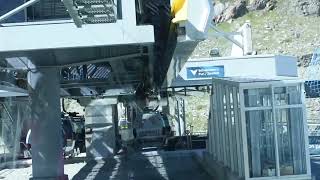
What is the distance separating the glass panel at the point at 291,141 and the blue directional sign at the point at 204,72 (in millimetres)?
11891

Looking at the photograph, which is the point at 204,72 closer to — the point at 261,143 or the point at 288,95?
the point at 288,95

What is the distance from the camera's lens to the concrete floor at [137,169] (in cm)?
1952

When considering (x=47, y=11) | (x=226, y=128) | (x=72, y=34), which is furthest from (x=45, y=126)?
(x=72, y=34)

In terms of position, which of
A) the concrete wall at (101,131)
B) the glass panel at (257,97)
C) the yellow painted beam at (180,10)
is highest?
the yellow painted beam at (180,10)

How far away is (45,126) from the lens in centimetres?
1661

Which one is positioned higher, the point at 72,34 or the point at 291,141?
the point at 72,34

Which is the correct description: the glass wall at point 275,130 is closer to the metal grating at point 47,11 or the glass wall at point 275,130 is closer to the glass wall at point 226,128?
the glass wall at point 226,128

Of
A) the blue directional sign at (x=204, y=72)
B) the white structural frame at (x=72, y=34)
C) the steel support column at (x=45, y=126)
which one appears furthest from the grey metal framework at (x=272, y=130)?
the blue directional sign at (x=204, y=72)

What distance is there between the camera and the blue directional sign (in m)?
25.9

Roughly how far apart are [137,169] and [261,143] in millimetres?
9060

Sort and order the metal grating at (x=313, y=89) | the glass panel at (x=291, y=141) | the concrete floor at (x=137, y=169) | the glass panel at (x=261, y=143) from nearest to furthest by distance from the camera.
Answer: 1. the glass panel at (x=261, y=143)
2. the glass panel at (x=291, y=141)
3. the concrete floor at (x=137, y=169)
4. the metal grating at (x=313, y=89)

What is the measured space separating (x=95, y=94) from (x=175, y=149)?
170 inches

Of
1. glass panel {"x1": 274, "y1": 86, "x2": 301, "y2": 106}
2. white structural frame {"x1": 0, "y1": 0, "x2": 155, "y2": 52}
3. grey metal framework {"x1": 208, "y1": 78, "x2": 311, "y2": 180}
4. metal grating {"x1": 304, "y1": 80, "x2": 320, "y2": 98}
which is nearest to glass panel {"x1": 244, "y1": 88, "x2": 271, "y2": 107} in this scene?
grey metal framework {"x1": 208, "y1": 78, "x2": 311, "y2": 180}

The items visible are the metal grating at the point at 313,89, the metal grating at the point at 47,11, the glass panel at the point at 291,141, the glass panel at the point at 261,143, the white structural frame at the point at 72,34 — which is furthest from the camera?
the metal grating at the point at 313,89
